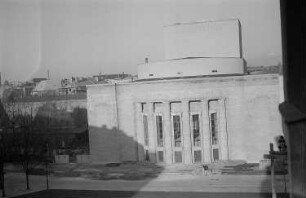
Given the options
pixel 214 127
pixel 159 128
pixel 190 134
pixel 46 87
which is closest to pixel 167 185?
pixel 190 134

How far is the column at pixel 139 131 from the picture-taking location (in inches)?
1460

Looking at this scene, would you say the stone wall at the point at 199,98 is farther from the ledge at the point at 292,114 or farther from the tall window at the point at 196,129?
the ledge at the point at 292,114

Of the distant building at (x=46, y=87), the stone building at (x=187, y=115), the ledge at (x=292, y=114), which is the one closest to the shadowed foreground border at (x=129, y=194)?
the stone building at (x=187, y=115)

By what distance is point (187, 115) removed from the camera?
35.2m

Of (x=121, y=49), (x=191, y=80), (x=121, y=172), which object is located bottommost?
(x=121, y=172)

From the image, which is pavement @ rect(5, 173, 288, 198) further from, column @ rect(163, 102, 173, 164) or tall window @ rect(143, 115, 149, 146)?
tall window @ rect(143, 115, 149, 146)

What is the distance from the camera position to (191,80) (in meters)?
34.9

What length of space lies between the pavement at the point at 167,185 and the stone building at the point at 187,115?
A: 5810mm

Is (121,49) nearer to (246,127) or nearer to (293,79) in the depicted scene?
(246,127)

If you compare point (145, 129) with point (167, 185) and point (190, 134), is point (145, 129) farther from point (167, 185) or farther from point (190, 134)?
point (167, 185)

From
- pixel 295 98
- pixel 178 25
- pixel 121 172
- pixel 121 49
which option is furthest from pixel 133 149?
pixel 295 98

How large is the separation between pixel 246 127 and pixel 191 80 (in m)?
5.93

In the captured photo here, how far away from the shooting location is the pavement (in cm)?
2419

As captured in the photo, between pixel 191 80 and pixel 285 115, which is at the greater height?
pixel 191 80
